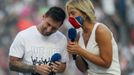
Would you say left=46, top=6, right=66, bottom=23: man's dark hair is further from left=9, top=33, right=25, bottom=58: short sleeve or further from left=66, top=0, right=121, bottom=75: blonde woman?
left=9, top=33, right=25, bottom=58: short sleeve

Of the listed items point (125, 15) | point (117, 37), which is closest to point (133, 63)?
point (117, 37)

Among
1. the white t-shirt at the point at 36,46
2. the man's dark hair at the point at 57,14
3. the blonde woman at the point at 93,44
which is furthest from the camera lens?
the white t-shirt at the point at 36,46

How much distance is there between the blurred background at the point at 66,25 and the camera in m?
14.0

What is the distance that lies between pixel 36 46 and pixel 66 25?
5.81 meters

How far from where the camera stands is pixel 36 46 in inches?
302

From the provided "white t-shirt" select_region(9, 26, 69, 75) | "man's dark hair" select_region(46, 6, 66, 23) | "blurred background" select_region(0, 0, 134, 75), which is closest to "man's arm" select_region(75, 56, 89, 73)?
"white t-shirt" select_region(9, 26, 69, 75)

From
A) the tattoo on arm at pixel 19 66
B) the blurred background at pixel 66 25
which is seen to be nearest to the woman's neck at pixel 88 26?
the tattoo on arm at pixel 19 66

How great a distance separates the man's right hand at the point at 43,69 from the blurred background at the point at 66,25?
19.1 feet

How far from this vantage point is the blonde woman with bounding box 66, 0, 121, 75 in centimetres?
724

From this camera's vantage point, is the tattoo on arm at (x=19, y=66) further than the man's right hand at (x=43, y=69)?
Yes

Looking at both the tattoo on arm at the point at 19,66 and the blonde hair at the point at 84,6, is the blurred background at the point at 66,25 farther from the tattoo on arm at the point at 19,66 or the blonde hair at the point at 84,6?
the blonde hair at the point at 84,6

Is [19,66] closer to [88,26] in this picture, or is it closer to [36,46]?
[36,46]

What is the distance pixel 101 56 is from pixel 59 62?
0.51 m

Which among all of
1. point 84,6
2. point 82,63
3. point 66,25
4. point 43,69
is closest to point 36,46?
point 43,69
